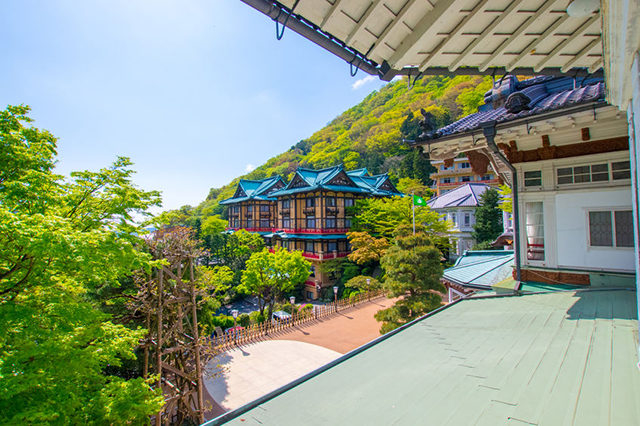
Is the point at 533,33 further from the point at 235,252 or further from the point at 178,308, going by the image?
the point at 235,252

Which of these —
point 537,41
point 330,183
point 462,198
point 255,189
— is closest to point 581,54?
point 537,41

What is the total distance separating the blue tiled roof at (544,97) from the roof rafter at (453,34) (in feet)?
10.7

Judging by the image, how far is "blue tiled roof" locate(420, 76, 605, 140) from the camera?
4676mm

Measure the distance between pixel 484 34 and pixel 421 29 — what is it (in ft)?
2.00

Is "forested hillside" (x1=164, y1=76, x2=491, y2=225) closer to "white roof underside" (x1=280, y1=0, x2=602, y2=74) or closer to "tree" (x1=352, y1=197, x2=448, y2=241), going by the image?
"tree" (x1=352, y1=197, x2=448, y2=241)

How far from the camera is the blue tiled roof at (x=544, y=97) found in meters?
4.68

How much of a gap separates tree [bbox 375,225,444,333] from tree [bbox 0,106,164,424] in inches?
322

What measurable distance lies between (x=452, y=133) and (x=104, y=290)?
35.3 ft

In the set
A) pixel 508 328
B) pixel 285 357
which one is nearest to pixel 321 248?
pixel 285 357

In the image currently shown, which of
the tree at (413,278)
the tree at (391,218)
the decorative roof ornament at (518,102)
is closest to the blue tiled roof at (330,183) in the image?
the tree at (391,218)

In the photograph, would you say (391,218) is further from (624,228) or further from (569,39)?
(569,39)

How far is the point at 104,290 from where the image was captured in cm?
909

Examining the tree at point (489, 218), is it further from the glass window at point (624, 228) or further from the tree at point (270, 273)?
the glass window at point (624, 228)

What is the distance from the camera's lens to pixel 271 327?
51.5 ft
